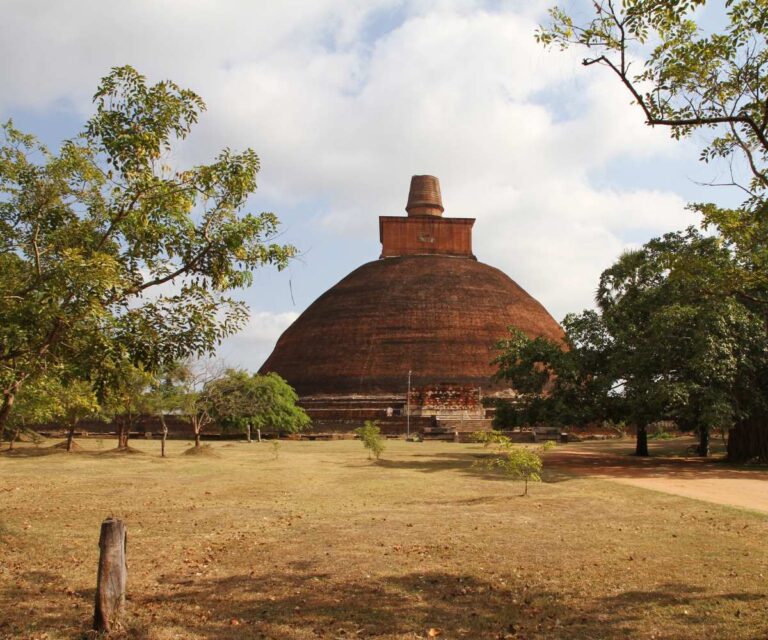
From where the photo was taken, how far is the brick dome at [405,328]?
156 feet

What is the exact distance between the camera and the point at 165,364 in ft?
28.0

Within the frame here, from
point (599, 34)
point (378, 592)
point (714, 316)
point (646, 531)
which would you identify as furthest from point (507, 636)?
point (714, 316)

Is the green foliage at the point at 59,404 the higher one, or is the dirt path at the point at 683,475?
the green foliage at the point at 59,404

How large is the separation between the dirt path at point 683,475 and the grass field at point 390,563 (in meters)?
1.23

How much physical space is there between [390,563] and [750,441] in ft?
61.2

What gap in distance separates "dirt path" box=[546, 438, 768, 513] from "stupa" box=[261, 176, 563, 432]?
61.6ft

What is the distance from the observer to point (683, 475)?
18.7m

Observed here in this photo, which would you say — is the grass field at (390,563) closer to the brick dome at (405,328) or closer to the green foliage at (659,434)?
the green foliage at (659,434)

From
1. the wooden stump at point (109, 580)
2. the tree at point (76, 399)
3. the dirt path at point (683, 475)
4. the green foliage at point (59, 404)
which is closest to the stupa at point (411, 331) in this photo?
the dirt path at point (683, 475)

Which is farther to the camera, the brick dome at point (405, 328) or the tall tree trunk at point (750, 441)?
the brick dome at point (405, 328)

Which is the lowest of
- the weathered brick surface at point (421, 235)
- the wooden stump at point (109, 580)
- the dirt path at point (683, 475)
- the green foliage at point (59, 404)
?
the dirt path at point (683, 475)

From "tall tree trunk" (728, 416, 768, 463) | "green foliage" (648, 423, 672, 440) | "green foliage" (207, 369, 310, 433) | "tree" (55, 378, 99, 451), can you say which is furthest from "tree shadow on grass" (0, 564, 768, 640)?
"green foliage" (648, 423, 672, 440)

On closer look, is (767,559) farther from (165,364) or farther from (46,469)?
(46,469)

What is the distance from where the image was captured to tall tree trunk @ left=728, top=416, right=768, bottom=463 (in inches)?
869
